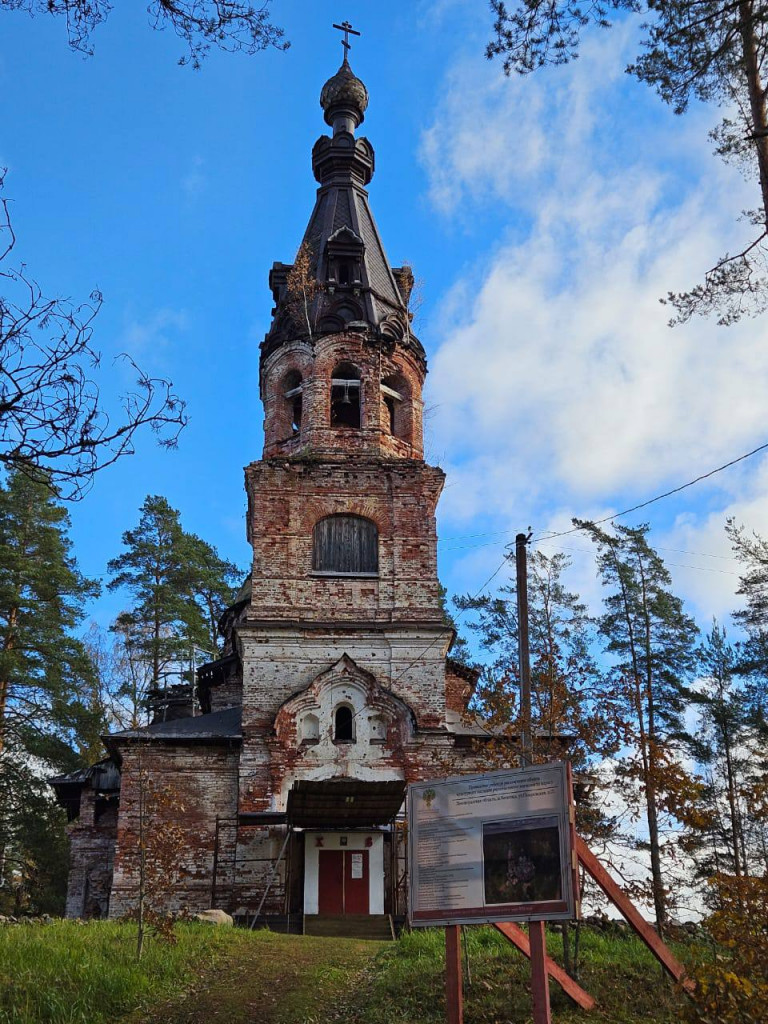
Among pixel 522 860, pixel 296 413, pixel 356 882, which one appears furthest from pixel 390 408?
pixel 522 860

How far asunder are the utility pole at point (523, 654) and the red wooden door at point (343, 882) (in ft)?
27.1

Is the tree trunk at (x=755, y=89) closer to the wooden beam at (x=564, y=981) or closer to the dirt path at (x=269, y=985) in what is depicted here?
the wooden beam at (x=564, y=981)

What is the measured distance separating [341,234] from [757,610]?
1399 cm

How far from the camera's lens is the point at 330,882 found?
19.6 m

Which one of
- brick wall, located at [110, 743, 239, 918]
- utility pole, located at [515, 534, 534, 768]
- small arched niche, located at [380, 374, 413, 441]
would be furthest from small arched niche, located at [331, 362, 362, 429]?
utility pole, located at [515, 534, 534, 768]

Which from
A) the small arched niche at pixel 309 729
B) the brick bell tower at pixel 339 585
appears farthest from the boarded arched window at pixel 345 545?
the small arched niche at pixel 309 729

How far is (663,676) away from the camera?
26.0 meters

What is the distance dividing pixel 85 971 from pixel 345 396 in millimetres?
16453

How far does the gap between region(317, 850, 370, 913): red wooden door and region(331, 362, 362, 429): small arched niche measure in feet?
32.5

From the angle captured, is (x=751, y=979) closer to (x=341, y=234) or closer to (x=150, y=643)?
(x=341, y=234)

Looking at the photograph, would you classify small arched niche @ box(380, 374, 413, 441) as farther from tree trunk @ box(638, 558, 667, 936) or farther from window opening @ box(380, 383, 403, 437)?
tree trunk @ box(638, 558, 667, 936)

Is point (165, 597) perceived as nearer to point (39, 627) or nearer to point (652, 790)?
point (39, 627)

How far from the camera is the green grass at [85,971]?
9102 millimetres

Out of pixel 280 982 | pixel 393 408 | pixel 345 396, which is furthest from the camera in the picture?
pixel 393 408
